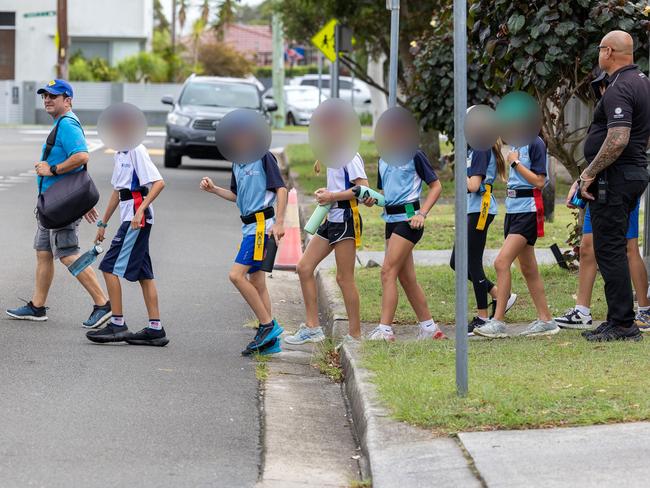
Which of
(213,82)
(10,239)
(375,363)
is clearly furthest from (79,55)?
(375,363)

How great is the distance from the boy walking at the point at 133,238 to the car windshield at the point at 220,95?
17.9 metres

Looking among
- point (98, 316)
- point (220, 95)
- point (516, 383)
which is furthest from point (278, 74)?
point (516, 383)

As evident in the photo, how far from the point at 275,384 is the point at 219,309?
2.77 metres

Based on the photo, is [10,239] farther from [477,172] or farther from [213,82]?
[213,82]

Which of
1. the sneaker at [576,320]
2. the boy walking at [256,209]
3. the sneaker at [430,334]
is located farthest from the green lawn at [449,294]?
the boy walking at [256,209]

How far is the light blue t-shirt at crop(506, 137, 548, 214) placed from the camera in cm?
871

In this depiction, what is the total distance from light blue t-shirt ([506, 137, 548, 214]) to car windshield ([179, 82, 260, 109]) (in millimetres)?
18230

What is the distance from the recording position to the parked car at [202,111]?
25234 millimetres

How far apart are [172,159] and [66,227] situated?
16.7 meters

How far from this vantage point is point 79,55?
51.4 metres

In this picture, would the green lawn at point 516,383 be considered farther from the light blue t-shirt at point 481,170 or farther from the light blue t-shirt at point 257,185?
the light blue t-shirt at point 257,185

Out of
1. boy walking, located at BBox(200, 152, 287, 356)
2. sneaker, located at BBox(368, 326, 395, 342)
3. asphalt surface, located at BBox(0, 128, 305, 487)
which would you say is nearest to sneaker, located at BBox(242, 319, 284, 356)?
asphalt surface, located at BBox(0, 128, 305, 487)

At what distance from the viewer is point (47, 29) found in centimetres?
5159

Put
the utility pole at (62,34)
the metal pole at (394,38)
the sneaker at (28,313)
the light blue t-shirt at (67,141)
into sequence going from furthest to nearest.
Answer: the utility pole at (62,34) → the metal pole at (394,38) → the sneaker at (28,313) → the light blue t-shirt at (67,141)
